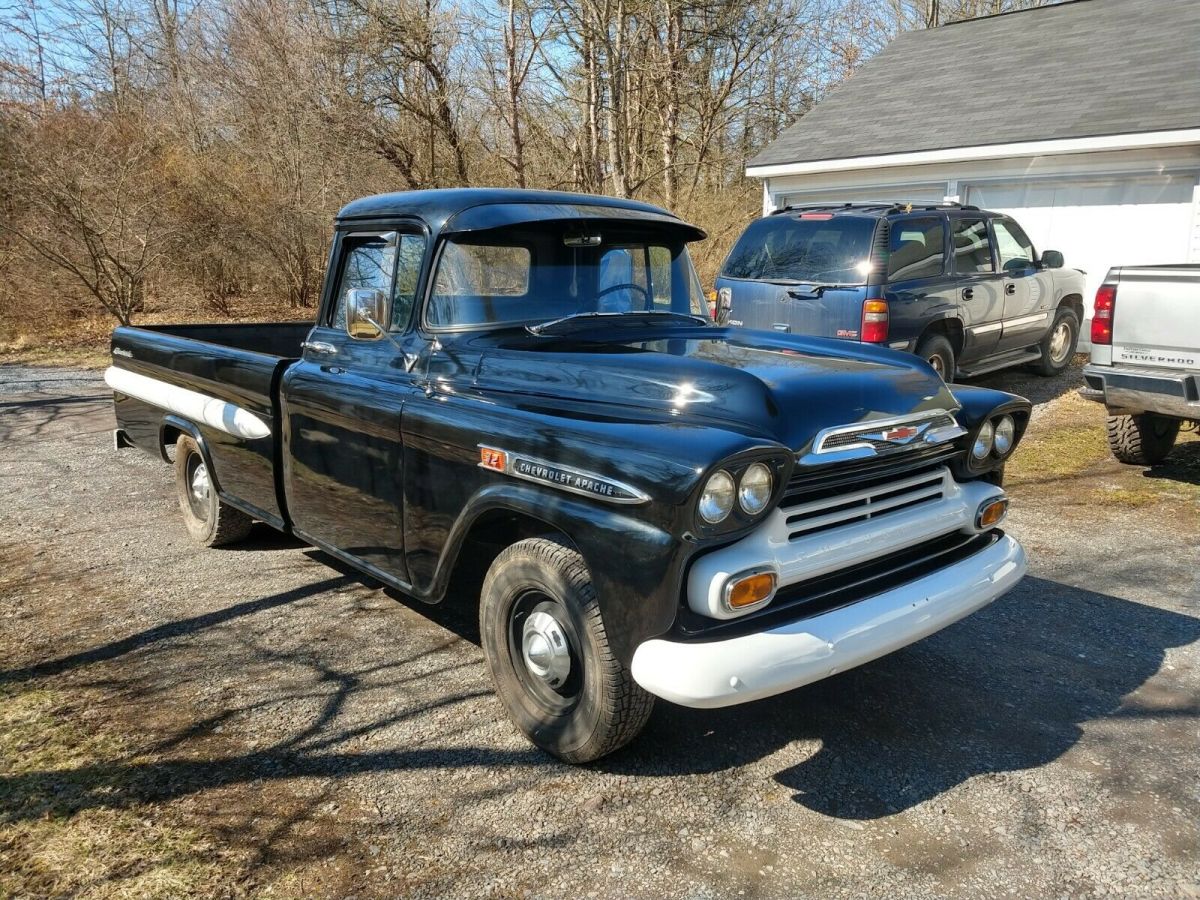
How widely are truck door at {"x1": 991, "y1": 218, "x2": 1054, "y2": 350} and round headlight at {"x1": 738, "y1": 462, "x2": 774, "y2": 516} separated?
795cm

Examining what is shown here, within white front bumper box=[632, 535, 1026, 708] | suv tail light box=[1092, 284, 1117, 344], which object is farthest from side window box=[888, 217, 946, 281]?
white front bumper box=[632, 535, 1026, 708]

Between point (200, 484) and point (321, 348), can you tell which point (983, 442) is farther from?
point (200, 484)

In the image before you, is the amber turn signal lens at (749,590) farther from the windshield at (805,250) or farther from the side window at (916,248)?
the side window at (916,248)

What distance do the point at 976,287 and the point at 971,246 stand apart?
463 mm

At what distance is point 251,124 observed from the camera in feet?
62.7

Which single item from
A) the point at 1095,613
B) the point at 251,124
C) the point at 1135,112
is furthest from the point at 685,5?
the point at 1095,613

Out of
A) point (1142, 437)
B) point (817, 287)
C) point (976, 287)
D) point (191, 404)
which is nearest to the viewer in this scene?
point (191, 404)

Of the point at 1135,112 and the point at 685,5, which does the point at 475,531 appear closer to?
the point at 1135,112

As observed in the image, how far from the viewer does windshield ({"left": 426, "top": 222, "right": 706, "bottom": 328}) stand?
3867 millimetres

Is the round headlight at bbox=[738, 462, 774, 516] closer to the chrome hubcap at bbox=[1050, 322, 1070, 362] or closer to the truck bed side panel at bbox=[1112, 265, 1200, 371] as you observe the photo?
the truck bed side panel at bbox=[1112, 265, 1200, 371]

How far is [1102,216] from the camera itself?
11891 mm

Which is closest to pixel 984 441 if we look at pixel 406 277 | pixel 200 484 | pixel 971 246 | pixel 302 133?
pixel 406 277

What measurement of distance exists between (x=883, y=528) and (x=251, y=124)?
19.4 metres

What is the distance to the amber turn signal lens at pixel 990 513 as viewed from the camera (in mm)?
3572
